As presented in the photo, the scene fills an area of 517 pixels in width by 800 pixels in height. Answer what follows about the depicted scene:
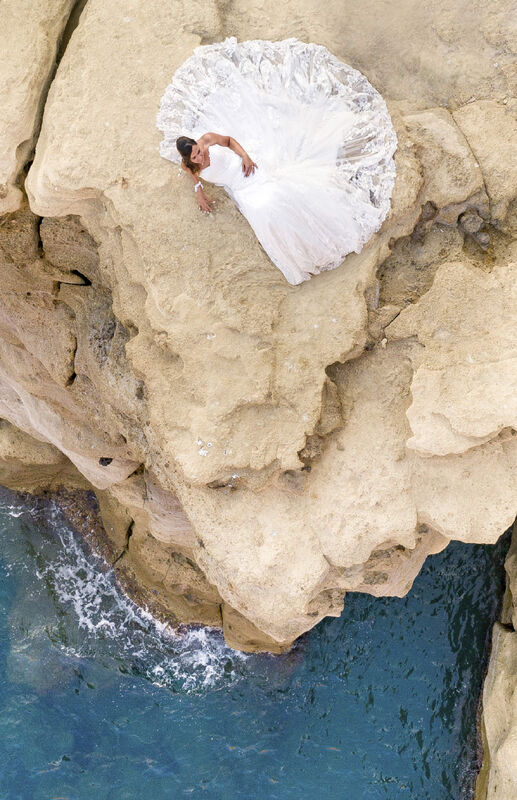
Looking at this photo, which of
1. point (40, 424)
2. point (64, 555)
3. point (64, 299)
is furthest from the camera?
point (64, 555)

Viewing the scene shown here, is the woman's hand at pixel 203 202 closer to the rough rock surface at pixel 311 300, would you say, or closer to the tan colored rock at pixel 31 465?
the rough rock surface at pixel 311 300

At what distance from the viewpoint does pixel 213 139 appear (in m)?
3.77

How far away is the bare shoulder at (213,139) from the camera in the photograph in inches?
148

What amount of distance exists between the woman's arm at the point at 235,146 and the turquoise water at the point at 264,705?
172 inches

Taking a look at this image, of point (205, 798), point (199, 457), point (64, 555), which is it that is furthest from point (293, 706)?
point (199, 457)

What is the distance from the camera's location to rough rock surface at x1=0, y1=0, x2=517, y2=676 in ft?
13.9

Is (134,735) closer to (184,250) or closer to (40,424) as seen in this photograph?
(40,424)

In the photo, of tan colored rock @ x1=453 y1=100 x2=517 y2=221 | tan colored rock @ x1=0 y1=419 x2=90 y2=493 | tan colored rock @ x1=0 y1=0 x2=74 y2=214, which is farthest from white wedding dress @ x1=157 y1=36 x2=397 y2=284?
tan colored rock @ x1=0 y1=419 x2=90 y2=493

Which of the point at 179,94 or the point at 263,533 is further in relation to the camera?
the point at 263,533

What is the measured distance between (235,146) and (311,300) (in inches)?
40.8

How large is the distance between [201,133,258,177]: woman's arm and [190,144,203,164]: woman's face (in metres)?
0.11

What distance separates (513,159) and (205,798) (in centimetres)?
605

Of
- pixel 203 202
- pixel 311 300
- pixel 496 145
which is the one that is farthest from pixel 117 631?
pixel 496 145

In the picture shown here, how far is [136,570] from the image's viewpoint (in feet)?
23.0
